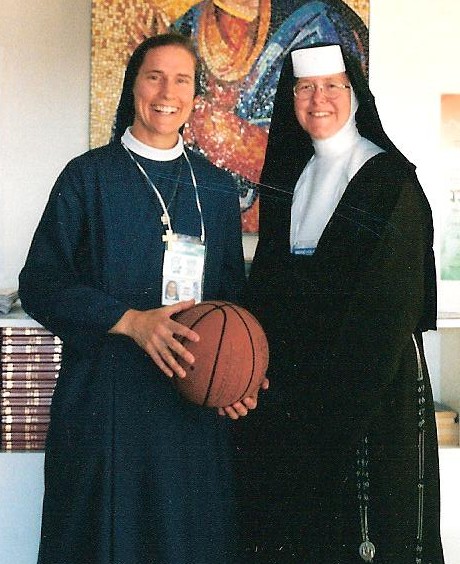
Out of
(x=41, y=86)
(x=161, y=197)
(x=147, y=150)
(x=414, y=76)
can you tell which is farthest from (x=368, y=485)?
(x=41, y=86)

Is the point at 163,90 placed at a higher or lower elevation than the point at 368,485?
higher

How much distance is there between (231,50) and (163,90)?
1.11 meters

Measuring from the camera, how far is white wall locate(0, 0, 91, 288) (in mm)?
3021

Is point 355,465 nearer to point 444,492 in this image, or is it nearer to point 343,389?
point 343,389

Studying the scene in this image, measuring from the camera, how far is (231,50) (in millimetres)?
3016

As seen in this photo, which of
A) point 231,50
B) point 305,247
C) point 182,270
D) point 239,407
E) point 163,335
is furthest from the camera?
point 231,50

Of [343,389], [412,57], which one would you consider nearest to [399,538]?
[343,389]

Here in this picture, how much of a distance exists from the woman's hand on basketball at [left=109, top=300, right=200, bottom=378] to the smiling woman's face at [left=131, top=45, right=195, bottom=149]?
1.71 feet

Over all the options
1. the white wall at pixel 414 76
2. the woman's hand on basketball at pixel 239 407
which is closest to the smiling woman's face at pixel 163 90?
the woman's hand on basketball at pixel 239 407

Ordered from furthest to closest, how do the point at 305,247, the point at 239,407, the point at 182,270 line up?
the point at 305,247 → the point at 182,270 → the point at 239,407

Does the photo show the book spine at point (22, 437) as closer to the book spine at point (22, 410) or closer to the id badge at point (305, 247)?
the book spine at point (22, 410)

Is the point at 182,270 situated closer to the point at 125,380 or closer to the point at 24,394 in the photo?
the point at 125,380

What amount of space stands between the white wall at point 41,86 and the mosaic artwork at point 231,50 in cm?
11

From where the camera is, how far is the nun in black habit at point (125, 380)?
1.95 meters
